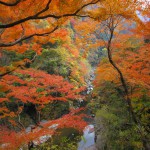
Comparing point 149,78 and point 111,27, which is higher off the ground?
point 111,27

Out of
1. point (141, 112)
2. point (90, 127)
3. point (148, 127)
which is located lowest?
point (90, 127)

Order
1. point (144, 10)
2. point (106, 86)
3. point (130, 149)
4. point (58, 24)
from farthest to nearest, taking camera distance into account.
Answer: point (106, 86) → point (130, 149) → point (144, 10) → point (58, 24)

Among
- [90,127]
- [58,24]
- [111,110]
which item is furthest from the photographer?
[90,127]

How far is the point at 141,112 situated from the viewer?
28.2 feet

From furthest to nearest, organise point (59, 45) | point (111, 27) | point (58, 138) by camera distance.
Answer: point (59, 45)
point (58, 138)
point (111, 27)

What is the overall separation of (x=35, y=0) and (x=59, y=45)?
13.2 meters

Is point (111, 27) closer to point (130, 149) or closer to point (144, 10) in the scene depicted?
point (144, 10)

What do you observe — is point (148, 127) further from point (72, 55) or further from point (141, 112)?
point (72, 55)

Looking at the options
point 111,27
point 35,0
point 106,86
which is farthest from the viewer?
point 106,86

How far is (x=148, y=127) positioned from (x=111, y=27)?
4699 mm

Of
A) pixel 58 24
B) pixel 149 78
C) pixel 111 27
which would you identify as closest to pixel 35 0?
pixel 58 24

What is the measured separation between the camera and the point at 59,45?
1834 centimetres

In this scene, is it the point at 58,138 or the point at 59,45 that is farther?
the point at 59,45

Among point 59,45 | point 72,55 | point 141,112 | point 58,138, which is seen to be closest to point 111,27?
point 141,112
